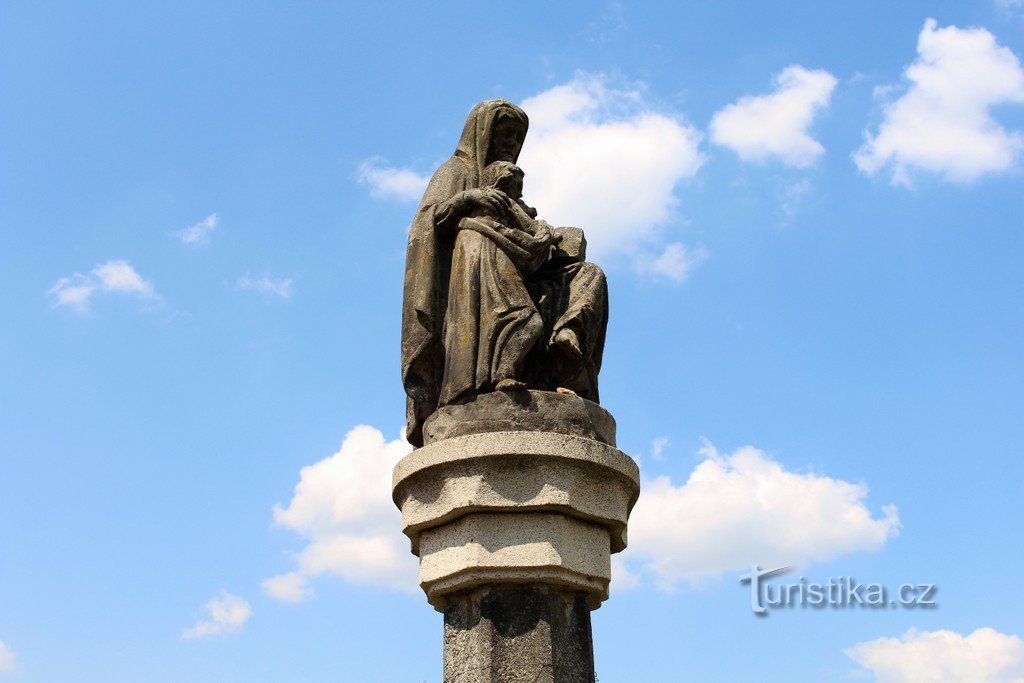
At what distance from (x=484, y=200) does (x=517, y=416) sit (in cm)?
143

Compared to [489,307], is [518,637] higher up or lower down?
lower down

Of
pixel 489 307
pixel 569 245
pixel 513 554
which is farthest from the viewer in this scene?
pixel 569 245

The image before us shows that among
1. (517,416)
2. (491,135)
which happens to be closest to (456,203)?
(491,135)

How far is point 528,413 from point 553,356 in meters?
0.51

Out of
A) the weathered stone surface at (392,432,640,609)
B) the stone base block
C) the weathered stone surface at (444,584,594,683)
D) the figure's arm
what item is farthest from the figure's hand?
the weathered stone surface at (444,584,594,683)

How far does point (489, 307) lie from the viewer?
6.77 meters

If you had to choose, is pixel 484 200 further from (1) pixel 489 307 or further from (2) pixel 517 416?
(2) pixel 517 416

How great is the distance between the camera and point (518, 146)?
7836 mm

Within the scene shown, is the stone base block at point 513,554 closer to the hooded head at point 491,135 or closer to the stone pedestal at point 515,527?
the stone pedestal at point 515,527

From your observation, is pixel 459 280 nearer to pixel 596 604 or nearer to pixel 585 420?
pixel 585 420

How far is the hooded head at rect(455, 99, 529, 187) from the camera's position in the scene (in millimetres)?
7688

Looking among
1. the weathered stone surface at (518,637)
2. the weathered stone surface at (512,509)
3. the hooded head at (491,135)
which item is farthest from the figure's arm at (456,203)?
the weathered stone surface at (518,637)

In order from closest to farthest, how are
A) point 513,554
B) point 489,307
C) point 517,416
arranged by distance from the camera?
point 513,554, point 517,416, point 489,307

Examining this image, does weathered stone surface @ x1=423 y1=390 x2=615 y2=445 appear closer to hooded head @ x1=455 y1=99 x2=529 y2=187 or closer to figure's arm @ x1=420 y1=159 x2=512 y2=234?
figure's arm @ x1=420 y1=159 x2=512 y2=234
